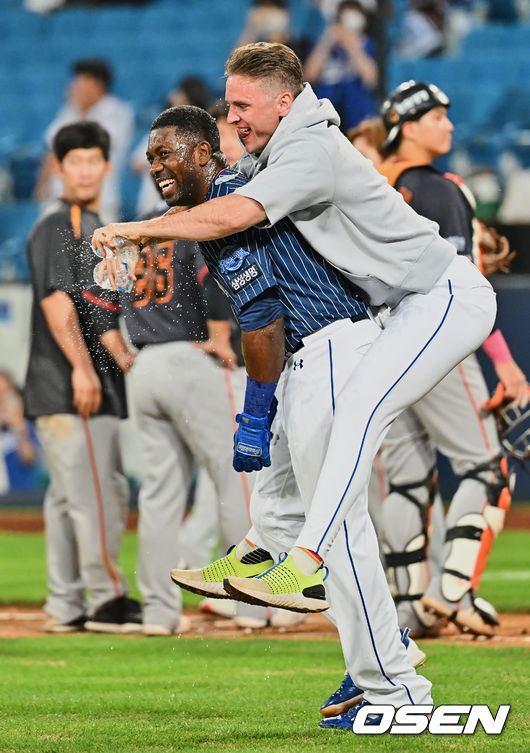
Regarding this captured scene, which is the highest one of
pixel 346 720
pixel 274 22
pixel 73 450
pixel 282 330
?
pixel 274 22

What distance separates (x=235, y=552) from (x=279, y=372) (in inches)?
26.7

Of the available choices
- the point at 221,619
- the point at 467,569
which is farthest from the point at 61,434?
the point at 467,569

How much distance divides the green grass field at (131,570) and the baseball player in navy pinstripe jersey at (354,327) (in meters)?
3.44

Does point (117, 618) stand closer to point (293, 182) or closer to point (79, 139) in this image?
point (79, 139)

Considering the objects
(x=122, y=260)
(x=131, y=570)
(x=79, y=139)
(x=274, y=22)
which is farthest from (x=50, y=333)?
(x=274, y=22)

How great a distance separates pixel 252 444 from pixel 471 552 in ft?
7.84

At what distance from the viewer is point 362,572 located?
13.0 feet

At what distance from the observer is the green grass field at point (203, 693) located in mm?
3883

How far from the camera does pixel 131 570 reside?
356 inches

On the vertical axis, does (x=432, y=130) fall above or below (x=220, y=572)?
above

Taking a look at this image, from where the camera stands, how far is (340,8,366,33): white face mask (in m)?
14.9

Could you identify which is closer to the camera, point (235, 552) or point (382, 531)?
point (235, 552)

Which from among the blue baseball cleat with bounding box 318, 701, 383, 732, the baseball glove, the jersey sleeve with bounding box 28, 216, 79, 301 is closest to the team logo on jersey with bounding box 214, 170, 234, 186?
the blue baseball cleat with bounding box 318, 701, 383, 732

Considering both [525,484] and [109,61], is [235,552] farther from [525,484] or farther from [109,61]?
[109,61]
